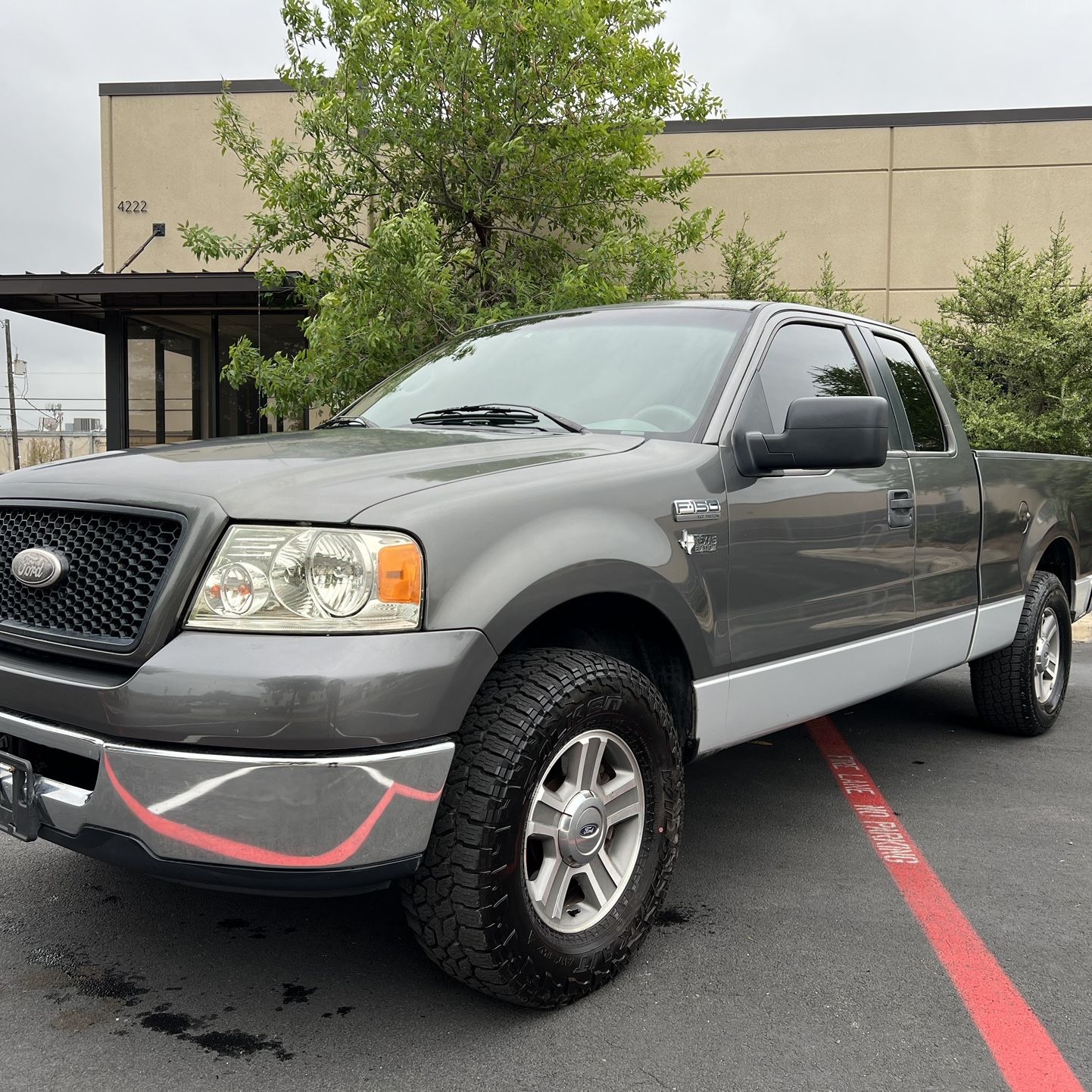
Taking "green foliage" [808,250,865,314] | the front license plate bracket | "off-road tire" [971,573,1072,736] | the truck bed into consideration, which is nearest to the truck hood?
the front license plate bracket

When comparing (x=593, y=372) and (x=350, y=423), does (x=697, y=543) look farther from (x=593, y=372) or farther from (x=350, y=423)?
(x=350, y=423)

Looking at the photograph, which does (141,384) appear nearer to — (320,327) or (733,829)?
(320,327)

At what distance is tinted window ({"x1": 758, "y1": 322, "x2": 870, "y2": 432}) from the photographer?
362 cm

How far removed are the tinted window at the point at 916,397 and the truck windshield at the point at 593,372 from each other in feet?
3.62

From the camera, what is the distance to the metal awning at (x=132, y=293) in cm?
1503

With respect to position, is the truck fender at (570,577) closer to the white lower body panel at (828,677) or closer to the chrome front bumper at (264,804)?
the white lower body panel at (828,677)

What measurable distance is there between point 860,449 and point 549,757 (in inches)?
51.5

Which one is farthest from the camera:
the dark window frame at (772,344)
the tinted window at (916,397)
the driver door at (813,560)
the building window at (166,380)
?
the building window at (166,380)

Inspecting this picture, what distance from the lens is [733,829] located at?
4.02 m

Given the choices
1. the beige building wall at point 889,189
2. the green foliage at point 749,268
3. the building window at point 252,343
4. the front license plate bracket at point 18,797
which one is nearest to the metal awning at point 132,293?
the building window at point 252,343

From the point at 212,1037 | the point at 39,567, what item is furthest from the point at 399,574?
the point at 212,1037

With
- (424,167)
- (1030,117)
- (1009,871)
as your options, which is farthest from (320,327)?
(1030,117)

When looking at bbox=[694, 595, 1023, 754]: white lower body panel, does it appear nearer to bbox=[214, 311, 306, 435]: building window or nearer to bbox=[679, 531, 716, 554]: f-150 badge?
bbox=[679, 531, 716, 554]: f-150 badge

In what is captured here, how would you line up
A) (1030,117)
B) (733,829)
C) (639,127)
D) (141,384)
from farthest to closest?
(141,384), (1030,117), (639,127), (733,829)
